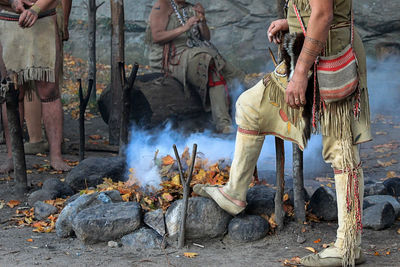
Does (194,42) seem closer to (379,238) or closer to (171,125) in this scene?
(171,125)

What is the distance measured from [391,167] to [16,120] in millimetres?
4163

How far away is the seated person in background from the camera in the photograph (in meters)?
9.05

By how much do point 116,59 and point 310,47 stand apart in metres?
5.05

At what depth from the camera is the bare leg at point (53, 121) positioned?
266 inches

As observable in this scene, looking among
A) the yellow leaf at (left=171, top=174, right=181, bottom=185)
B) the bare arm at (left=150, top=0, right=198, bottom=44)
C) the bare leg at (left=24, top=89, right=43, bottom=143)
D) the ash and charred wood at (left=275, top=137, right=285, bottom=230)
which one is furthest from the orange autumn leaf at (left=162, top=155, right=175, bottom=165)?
the bare arm at (left=150, top=0, right=198, bottom=44)

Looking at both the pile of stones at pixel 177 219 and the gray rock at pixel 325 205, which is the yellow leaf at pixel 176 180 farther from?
the gray rock at pixel 325 205

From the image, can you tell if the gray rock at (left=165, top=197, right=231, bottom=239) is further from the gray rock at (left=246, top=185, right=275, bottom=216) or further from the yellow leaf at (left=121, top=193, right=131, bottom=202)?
the yellow leaf at (left=121, top=193, right=131, bottom=202)

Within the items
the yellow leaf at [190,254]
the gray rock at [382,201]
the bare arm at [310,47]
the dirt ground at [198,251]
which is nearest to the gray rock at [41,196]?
the dirt ground at [198,251]

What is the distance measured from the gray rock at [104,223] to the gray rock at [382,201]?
6.12ft

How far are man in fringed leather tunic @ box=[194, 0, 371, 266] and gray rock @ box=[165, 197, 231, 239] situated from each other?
735mm

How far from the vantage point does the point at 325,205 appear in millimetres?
4797

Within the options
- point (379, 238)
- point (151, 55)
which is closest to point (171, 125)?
point (151, 55)

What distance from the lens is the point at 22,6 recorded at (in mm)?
6105

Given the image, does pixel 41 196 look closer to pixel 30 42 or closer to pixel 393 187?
pixel 30 42
